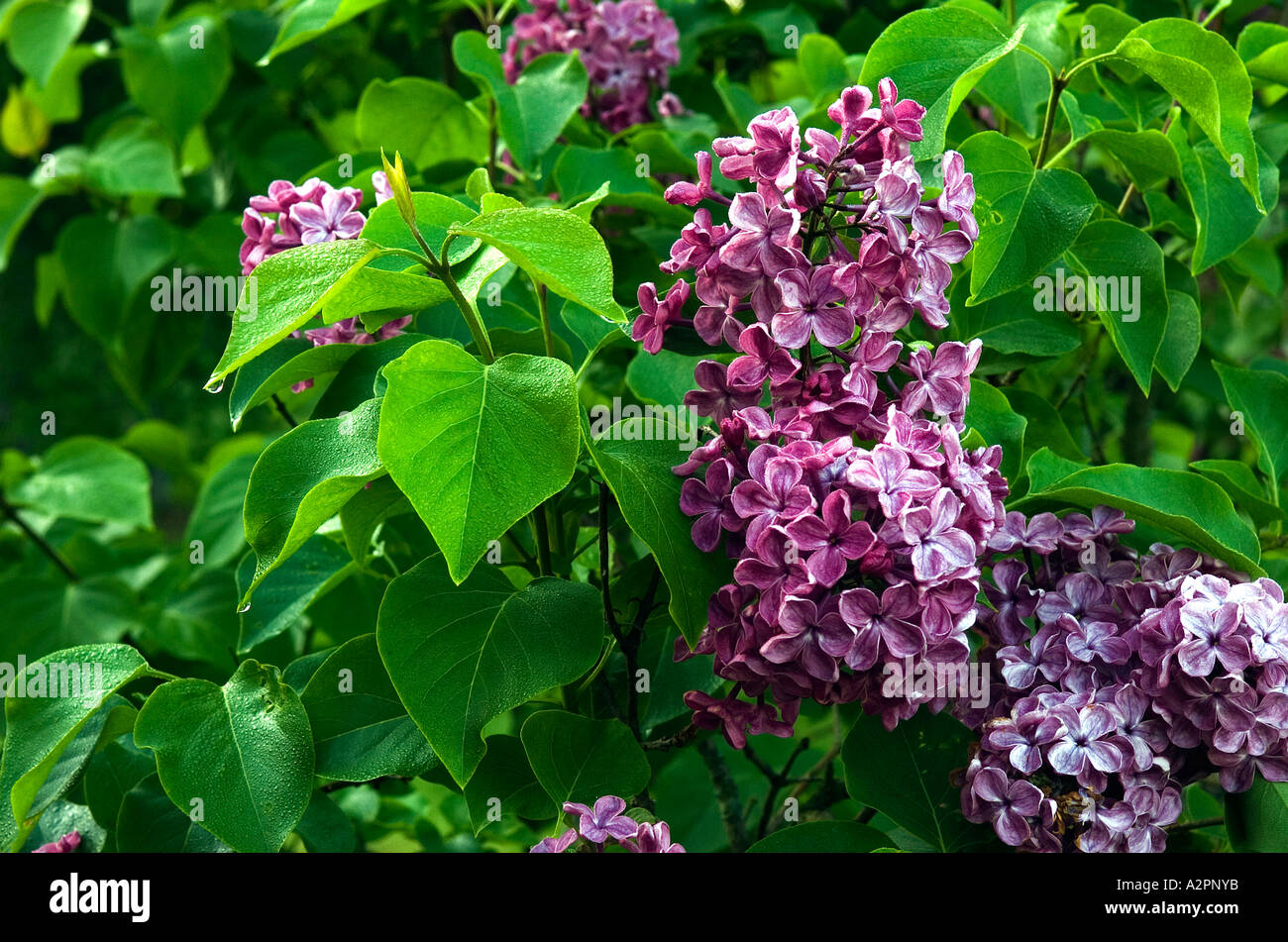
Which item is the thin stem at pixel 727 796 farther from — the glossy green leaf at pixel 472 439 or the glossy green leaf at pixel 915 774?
the glossy green leaf at pixel 472 439

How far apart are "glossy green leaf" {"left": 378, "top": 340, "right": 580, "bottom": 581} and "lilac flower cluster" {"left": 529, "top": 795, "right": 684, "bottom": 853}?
0.65ft

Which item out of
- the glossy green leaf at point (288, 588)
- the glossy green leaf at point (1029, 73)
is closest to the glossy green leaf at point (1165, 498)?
the glossy green leaf at point (1029, 73)

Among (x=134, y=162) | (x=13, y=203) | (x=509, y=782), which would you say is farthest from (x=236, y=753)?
(x=13, y=203)

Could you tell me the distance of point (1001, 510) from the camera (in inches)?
Result: 28.0

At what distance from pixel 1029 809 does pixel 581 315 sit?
0.48 metres

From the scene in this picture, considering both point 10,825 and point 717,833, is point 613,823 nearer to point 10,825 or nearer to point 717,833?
point 10,825

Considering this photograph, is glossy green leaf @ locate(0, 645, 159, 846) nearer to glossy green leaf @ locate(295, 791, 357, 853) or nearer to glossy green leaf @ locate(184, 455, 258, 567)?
glossy green leaf @ locate(295, 791, 357, 853)

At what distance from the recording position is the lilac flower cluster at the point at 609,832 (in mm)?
722

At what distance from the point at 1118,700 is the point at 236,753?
554 mm

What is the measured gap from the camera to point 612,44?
1277 millimetres

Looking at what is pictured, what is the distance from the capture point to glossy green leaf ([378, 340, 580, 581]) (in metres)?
0.63

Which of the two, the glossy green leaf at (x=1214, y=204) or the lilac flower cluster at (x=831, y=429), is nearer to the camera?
the lilac flower cluster at (x=831, y=429)

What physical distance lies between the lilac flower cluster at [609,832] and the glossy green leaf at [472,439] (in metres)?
0.20

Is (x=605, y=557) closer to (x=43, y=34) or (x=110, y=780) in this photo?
(x=110, y=780)
